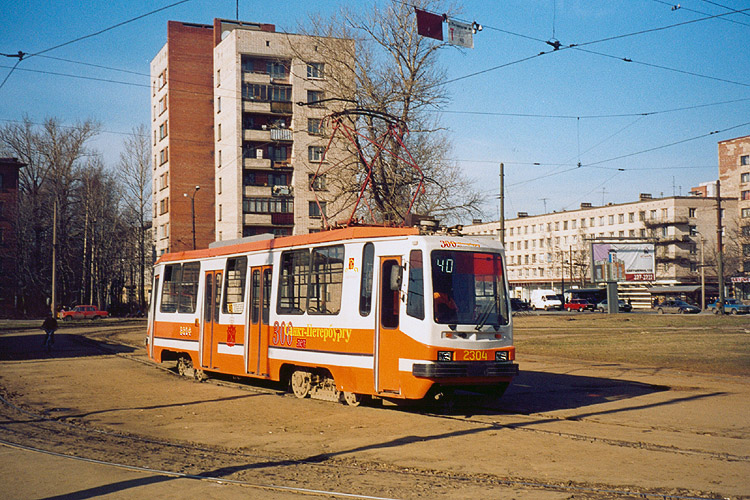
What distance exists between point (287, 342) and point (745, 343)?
2023 cm

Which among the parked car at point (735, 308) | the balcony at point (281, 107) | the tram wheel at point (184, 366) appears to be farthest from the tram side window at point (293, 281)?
the parked car at point (735, 308)

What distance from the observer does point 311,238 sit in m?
14.0

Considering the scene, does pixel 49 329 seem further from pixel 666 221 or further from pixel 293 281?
pixel 666 221

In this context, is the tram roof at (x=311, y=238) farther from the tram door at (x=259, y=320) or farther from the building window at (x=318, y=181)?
the building window at (x=318, y=181)

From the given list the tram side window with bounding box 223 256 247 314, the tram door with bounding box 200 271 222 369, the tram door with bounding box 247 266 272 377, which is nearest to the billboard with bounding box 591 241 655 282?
the tram door with bounding box 200 271 222 369

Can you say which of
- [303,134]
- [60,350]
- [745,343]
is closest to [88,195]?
[303,134]

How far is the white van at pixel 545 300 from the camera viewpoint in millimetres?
92125

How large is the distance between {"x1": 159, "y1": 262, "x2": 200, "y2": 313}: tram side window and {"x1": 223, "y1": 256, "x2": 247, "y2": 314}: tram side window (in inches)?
67.1

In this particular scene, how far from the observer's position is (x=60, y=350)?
29.6 meters

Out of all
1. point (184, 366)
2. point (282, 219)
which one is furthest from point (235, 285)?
point (282, 219)

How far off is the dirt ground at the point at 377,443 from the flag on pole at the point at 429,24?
388 inches

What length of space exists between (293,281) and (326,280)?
3.97 ft

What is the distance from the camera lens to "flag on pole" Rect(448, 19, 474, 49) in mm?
19984

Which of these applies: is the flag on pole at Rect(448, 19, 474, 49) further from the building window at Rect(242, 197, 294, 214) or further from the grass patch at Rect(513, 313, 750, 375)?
the building window at Rect(242, 197, 294, 214)
